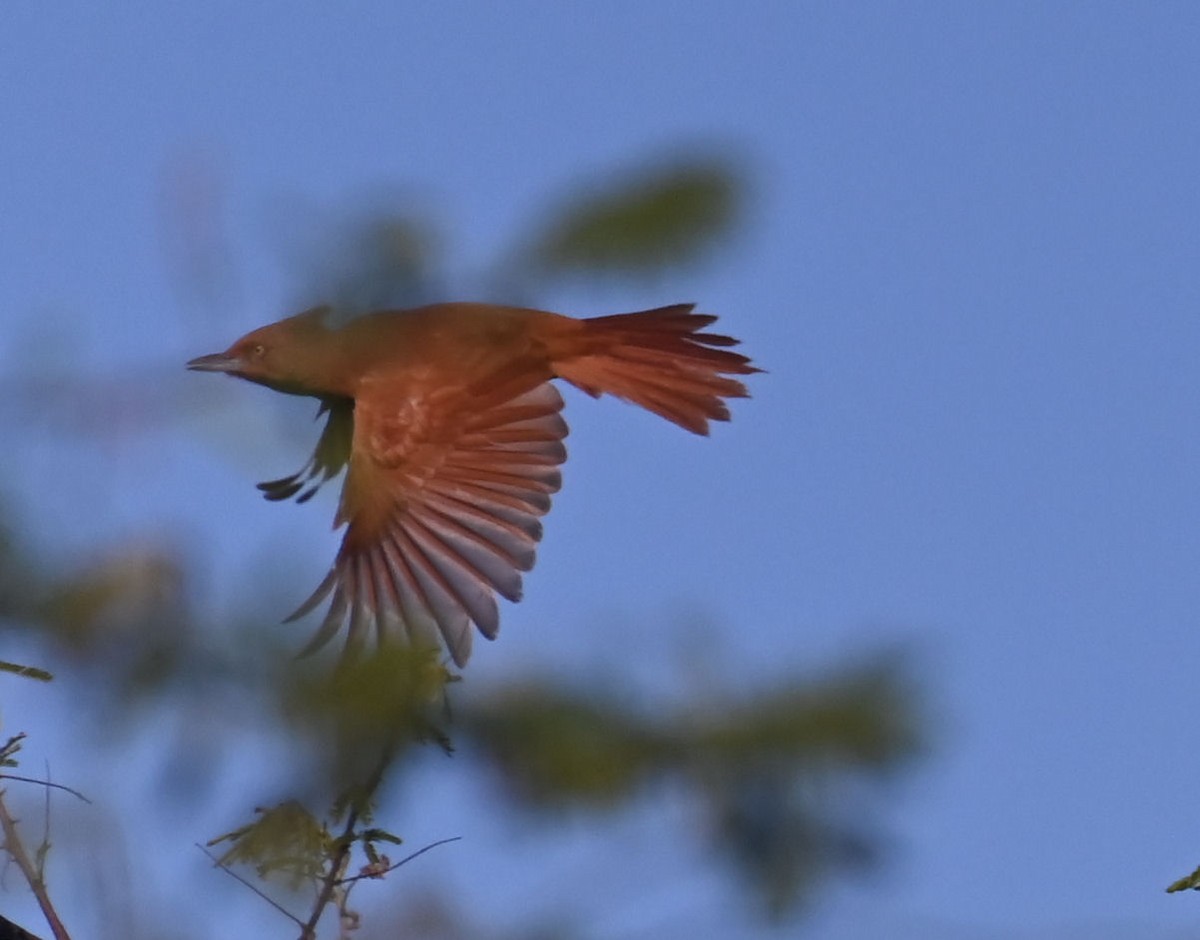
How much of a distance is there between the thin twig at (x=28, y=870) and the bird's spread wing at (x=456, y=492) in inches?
19.5

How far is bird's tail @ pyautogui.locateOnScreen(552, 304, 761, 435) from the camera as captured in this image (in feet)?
13.8

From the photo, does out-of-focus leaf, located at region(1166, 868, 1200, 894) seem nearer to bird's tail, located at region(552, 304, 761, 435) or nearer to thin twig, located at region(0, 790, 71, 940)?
thin twig, located at region(0, 790, 71, 940)

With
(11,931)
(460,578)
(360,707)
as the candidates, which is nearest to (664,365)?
(460,578)

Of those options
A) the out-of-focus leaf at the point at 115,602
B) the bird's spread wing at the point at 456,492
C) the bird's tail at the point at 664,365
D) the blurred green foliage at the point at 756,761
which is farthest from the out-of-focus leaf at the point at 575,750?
the bird's tail at the point at 664,365

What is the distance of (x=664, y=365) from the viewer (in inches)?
185

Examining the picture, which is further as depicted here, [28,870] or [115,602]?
[28,870]

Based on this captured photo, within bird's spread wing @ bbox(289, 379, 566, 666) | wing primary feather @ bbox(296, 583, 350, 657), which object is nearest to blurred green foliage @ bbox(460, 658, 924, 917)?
wing primary feather @ bbox(296, 583, 350, 657)

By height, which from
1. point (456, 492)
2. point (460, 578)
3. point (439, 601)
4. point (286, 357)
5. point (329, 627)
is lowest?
point (329, 627)

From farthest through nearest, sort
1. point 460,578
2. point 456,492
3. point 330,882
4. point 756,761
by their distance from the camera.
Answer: point 456,492
point 460,578
point 330,882
point 756,761

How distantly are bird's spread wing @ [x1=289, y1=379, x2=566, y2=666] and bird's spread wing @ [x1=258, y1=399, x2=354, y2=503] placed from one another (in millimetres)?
111

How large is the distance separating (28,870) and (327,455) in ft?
1.92

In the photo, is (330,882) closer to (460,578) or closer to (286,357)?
(286,357)

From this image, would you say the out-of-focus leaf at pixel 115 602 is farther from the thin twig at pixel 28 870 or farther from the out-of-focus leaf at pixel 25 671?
the thin twig at pixel 28 870

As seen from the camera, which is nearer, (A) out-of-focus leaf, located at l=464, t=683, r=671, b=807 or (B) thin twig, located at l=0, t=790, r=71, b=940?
(A) out-of-focus leaf, located at l=464, t=683, r=671, b=807
